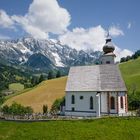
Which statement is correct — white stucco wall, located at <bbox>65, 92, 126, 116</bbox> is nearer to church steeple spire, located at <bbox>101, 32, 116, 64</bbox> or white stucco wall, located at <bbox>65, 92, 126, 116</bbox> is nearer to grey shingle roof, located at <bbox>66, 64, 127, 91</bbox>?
grey shingle roof, located at <bbox>66, 64, 127, 91</bbox>

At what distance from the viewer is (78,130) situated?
4925 centimetres

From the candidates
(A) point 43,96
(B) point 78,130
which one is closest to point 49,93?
(A) point 43,96

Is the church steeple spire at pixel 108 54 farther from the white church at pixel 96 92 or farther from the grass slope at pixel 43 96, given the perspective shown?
the grass slope at pixel 43 96

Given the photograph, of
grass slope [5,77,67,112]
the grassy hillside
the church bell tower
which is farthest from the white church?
grass slope [5,77,67,112]

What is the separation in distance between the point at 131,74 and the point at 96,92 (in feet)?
269

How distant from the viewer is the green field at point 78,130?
152 ft

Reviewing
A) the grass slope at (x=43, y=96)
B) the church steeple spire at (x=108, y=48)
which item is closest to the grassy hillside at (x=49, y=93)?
the grass slope at (x=43, y=96)

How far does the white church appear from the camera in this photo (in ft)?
219

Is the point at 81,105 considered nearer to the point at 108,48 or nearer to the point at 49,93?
the point at 108,48

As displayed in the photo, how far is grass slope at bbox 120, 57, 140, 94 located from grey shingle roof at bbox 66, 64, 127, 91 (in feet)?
137

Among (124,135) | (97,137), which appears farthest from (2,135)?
(124,135)

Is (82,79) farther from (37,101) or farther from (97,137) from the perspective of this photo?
(37,101)

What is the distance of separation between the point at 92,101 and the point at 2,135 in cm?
2386

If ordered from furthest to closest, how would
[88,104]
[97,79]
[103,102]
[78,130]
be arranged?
[88,104] → [97,79] → [103,102] → [78,130]
